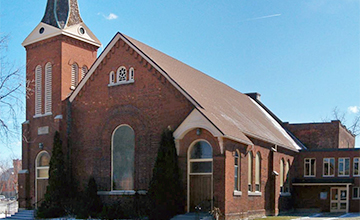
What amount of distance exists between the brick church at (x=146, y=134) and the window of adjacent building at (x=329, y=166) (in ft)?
0.51

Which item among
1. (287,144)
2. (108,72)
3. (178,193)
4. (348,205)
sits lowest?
(348,205)

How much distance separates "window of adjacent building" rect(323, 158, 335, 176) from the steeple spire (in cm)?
1953

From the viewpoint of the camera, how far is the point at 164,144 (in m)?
22.3

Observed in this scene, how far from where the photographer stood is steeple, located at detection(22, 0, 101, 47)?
28573 mm

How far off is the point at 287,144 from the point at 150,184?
42.9ft

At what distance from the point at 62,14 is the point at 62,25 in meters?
1.11

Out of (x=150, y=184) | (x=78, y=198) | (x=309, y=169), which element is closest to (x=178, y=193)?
(x=150, y=184)

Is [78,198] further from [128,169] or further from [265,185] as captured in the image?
[265,185]

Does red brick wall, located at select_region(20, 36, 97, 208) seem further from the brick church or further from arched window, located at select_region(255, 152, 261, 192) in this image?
arched window, located at select_region(255, 152, 261, 192)

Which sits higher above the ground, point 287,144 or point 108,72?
point 108,72

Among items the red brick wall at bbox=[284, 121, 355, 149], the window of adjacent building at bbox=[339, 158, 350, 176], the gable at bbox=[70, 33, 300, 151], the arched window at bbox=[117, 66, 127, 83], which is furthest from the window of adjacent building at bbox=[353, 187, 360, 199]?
the arched window at bbox=[117, 66, 127, 83]

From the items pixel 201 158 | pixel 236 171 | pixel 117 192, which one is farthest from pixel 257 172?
pixel 117 192

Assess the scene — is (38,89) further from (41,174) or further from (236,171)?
(236,171)

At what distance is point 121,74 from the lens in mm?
25672
